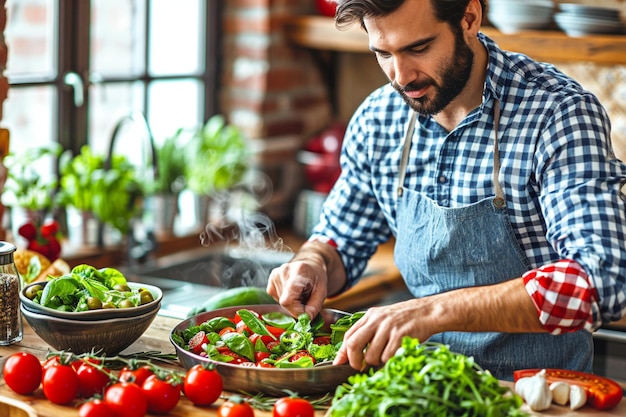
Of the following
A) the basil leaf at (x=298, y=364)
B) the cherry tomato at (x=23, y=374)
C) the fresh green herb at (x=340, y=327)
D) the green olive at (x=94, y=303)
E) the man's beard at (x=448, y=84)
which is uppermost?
the man's beard at (x=448, y=84)

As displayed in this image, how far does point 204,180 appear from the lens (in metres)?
3.80

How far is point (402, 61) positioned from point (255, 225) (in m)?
2.07

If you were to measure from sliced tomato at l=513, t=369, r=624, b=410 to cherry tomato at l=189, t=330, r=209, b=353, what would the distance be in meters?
0.65

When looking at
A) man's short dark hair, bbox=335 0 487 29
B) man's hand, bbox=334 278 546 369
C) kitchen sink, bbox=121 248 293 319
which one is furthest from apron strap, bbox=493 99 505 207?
kitchen sink, bbox=121 248 293 319

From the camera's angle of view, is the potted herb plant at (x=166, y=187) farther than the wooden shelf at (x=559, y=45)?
Yes

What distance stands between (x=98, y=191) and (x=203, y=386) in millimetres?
1718

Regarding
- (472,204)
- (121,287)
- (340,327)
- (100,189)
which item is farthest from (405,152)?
(100,189)

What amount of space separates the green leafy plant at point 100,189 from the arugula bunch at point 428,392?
1.93 m

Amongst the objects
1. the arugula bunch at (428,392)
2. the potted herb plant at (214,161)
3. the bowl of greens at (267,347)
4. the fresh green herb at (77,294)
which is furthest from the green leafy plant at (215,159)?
the arugula bunch at (428,392)

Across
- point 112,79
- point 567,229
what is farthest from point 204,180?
Result: point 567,229

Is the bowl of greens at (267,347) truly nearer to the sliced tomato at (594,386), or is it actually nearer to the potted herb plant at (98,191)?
the sliced tomato at (594,386)

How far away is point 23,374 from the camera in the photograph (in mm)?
1796

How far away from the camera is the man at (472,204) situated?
1.81 m

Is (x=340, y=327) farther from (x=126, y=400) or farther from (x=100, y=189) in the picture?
(x=100, y=189)
